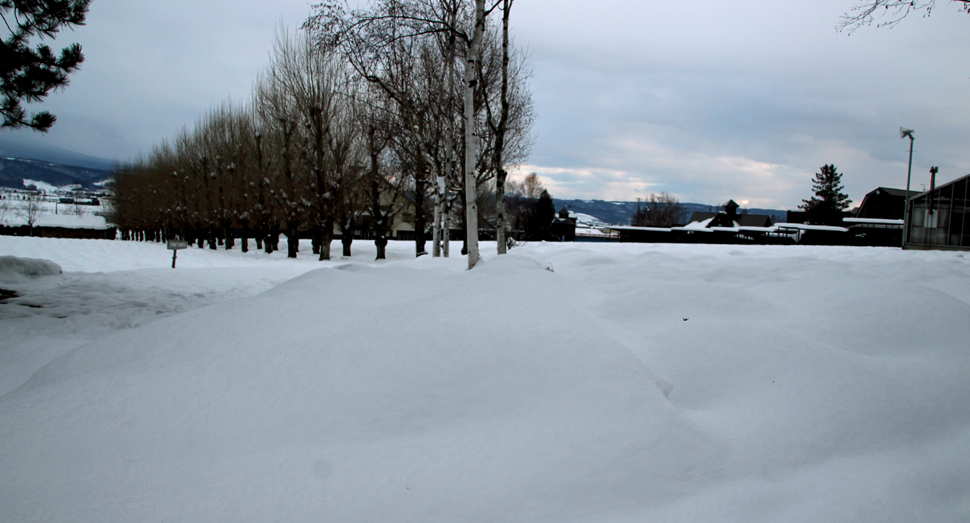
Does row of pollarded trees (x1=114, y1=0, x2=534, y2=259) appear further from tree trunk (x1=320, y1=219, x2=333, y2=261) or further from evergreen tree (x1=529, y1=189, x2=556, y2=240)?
evergreen tree (x1=529, y1=189, x2=556, y2=240)

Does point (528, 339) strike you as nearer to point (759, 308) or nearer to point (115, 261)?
point (759, 308)

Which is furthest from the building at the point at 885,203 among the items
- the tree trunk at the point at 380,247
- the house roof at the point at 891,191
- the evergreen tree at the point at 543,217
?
the tree trunk at the point at 380,247

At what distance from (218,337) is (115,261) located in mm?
17646

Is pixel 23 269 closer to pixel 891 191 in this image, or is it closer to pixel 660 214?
pixel 891 191

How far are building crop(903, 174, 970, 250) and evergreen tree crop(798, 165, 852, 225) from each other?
1186 inches

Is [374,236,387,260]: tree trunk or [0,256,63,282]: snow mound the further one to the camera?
[374,236,387,260]: tree trunk

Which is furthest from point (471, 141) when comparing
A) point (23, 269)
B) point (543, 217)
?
point (543, 217)

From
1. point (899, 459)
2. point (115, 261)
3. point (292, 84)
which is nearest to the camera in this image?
point (899, 459)

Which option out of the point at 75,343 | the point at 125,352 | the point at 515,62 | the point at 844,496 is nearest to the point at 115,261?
the point at 75,343

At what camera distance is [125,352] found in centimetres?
343

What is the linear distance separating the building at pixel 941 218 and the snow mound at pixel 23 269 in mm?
30030

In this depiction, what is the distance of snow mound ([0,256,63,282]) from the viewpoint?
8.53m

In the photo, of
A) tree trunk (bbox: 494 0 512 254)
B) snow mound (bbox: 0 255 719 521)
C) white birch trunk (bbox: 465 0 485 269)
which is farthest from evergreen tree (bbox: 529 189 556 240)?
snow mound (bbox: 0 255 719 521)

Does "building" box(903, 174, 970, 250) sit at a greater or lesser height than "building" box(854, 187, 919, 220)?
lesser
